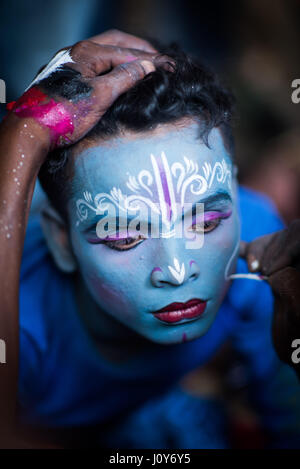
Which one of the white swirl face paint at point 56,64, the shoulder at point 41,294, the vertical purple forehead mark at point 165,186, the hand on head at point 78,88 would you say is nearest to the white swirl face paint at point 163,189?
the vertical purple forehead mark at point 165,186

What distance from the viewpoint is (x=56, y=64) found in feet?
2.75

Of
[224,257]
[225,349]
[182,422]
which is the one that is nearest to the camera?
[224,257]

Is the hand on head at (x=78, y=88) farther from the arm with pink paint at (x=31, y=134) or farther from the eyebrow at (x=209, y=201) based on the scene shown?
the eyebrow at (x=209, y=201)

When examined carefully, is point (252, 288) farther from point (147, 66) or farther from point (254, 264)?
point (147, 66)

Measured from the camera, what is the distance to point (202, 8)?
151 cm

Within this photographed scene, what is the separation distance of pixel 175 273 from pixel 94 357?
480mm

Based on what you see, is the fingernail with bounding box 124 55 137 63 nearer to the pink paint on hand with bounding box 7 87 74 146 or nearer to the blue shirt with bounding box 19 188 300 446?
the pink paint on hand with bounding box 7 87 74 146

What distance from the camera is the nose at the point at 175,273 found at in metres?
0.79

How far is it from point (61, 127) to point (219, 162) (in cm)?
30

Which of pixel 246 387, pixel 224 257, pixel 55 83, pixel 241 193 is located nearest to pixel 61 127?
pixel 55 83

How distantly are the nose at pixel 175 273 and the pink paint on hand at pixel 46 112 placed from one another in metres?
0.30

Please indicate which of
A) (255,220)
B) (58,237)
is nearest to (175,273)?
(58,237)

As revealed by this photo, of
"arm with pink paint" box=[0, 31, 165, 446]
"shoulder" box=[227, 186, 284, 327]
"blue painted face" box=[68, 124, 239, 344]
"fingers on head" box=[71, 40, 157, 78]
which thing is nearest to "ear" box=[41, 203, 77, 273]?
"blue painted face" box=[68, 124, 239, 344]
